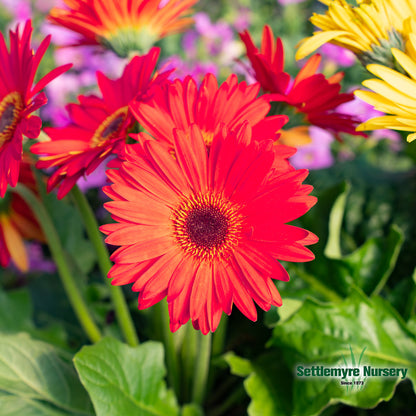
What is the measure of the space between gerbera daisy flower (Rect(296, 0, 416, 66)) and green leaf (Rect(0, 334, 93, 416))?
1.42 ft

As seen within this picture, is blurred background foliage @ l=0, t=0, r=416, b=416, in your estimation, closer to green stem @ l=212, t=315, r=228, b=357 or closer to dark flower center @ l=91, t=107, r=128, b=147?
green stem @ l=212, t=315, r=228, b=357

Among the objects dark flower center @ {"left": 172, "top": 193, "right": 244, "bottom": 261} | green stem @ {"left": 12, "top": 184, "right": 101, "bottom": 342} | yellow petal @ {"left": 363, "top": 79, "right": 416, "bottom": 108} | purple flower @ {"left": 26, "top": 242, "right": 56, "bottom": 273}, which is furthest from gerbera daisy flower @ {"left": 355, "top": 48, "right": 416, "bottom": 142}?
purple flower @ {"left": 26, "top": 242, "right": 56, "bottom": 273}

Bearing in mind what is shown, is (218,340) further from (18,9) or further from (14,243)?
(18,9)

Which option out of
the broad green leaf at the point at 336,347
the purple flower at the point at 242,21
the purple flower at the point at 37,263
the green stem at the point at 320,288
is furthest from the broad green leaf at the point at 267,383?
the purple flower at the point at 242,21

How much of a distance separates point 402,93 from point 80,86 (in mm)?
819

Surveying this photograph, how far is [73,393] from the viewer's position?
518mm

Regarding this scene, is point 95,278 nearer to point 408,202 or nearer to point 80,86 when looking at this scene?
point 80,86

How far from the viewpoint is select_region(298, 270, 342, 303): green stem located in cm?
59

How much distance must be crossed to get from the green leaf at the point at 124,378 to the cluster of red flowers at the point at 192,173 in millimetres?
144

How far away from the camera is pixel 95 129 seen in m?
0.44

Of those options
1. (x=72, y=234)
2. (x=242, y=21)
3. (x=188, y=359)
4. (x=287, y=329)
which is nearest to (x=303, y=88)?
(x=287, y=329)

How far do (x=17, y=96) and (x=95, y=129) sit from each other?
80mm

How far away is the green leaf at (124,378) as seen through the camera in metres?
0.43

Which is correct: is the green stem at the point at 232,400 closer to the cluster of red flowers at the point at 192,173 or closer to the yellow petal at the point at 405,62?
the cluster of red flowers at the point at 192,173
